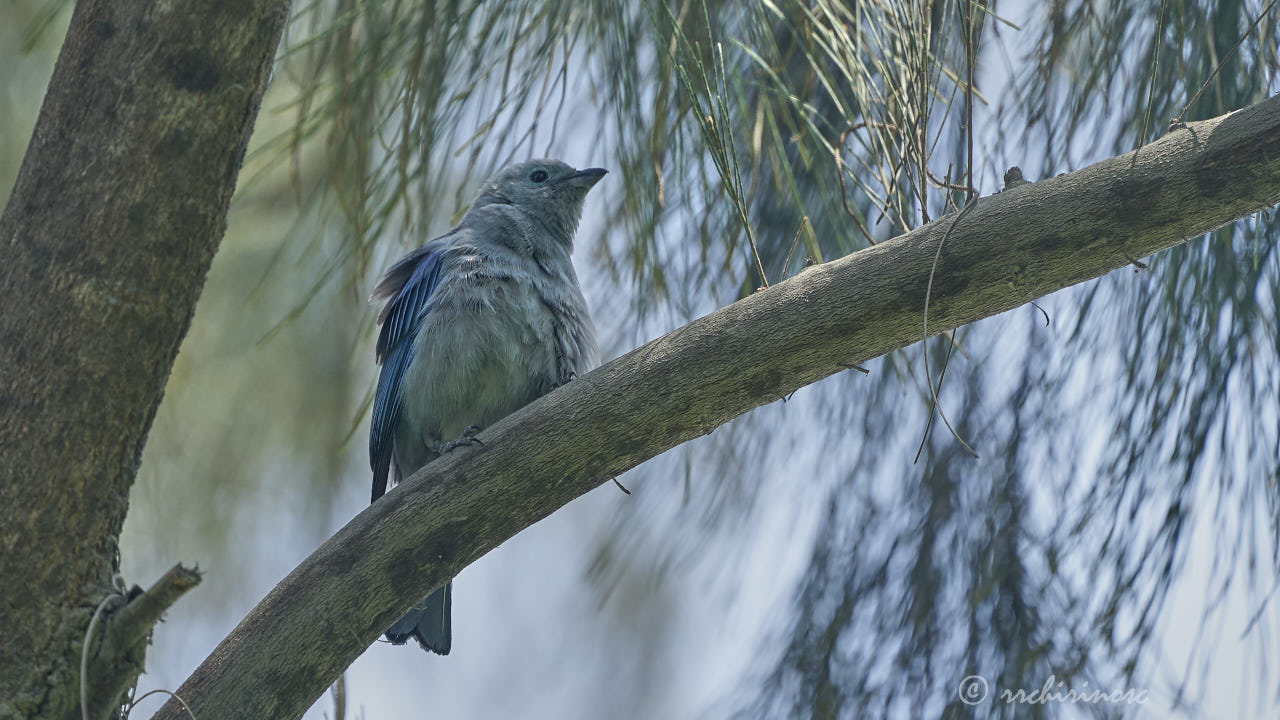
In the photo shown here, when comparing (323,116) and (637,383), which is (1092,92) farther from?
(323,116)

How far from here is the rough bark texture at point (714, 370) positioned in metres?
1.64

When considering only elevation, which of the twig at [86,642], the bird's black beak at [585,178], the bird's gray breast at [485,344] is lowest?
the twig at [86,642]

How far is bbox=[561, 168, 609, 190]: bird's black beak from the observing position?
3.18 m

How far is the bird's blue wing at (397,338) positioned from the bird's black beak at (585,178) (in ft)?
1.44

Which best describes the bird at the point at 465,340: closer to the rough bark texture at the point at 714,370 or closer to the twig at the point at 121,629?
the rough bark texture at the point at 714,370

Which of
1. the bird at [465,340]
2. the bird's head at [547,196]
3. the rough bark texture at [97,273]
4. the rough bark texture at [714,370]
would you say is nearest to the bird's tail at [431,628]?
the bird at [465,340]

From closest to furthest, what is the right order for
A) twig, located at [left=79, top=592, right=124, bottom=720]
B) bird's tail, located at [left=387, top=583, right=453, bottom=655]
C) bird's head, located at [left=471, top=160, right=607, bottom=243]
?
1. twig, located at [left=79, top=592, right=124, bottom=720]
2. bird's tail, located at [left=387, top=583, right=453, bottom=655]
3. bird's head, located at [left=471, top=160, right=607, bottom=243]

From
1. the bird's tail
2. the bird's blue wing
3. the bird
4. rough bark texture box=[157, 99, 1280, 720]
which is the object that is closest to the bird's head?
the bird

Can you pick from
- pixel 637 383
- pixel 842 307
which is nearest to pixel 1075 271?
pixel 842 307

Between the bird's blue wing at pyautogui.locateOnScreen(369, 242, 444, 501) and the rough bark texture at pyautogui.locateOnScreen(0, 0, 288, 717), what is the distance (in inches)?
48.6

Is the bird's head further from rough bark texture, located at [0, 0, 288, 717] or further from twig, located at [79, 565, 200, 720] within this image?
twig, located at [79, 565, 200, 720]

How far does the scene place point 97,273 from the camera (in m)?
1.78

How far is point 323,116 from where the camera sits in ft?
8.64

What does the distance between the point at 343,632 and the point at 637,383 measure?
61 cm
